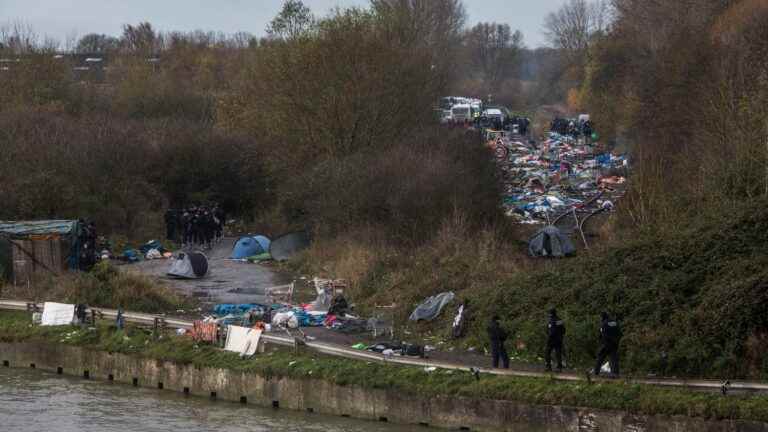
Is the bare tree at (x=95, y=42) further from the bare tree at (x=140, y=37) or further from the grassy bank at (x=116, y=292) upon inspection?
the grassy bank at (x=116, y=292)

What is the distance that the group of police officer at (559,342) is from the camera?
938 inches

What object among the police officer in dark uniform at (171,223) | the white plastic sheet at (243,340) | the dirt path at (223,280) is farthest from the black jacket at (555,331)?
the police officer in dark uniform at (171,223)

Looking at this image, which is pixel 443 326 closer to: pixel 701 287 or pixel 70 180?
pixel 701 287

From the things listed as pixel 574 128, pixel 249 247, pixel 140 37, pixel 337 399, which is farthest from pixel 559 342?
pixel 140 37

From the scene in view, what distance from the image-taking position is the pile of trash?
55.2m

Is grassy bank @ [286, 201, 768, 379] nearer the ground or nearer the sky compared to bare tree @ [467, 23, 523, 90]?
nearer the ground

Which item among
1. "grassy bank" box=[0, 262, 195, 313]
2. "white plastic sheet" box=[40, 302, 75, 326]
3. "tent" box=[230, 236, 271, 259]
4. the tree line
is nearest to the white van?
the tree line

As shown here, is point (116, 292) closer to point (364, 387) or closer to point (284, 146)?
point (364, 387)

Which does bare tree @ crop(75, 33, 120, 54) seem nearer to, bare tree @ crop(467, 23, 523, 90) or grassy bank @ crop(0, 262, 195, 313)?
bare tree @ crop(467, 23, 523, 90)

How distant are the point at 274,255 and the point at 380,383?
18.9 metres

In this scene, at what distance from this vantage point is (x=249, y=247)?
4438cm

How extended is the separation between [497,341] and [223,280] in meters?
15.5

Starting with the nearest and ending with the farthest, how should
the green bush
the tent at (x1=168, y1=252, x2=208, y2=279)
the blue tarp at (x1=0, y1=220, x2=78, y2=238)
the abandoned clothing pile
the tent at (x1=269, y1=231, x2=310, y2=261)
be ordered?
the green bush < the abandoned clothing pile < the blue tarp at (x1=0, y1=220, x2=78, y2=238) < the tent at (x1=168, y1=252, x2=208, y2=279) < the tent at (x1=269, y1=231, x2=310, y2=261)

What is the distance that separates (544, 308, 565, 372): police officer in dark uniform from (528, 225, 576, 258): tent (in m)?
17.7
